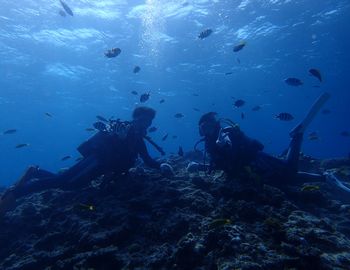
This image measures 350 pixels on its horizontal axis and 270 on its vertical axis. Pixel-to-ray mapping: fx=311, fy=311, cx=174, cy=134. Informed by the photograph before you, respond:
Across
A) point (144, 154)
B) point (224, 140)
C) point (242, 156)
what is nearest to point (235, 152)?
point (242, 156)

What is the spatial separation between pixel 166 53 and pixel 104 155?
25413 millimetres

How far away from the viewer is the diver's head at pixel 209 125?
9555 mm

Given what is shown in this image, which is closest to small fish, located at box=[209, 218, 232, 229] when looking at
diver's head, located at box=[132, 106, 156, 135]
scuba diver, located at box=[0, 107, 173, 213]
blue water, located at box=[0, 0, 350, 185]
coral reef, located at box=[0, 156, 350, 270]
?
coral reef, located at box=[0, 156, 350, 270]

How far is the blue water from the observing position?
2442 cm

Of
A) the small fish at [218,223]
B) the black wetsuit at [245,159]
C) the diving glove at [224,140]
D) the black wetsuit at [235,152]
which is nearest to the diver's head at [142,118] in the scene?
the black wetsuit at [245,159]

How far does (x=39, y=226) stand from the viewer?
24.5 feet

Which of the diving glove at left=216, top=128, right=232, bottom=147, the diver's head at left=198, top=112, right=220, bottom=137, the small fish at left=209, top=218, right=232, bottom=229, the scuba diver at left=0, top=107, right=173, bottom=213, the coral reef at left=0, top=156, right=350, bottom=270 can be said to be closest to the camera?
the coral reef at left=0, top=156, right=350, bottom=270

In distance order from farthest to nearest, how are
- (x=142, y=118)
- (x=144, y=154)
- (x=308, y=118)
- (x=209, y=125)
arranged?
1. (x=308, y=118)
2. (x=144, y=154)
3. (x=209, y=125)
4. (x=142, y=118)

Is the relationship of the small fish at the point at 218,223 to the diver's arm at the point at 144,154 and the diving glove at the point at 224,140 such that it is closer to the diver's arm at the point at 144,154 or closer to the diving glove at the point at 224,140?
the diving glove at the point at 224,140

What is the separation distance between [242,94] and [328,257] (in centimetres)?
4707

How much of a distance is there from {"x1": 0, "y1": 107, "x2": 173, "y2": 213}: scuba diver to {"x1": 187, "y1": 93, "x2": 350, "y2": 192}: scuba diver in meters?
1.74

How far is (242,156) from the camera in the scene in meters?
9.20

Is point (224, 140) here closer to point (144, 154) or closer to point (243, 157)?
point (243, 157)

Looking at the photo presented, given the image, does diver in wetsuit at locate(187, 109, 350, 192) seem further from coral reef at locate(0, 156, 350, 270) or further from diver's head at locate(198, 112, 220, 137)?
coral reef at locate(0, 156, 350, 270)
